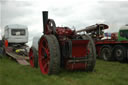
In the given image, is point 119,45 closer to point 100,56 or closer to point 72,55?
point 100,56

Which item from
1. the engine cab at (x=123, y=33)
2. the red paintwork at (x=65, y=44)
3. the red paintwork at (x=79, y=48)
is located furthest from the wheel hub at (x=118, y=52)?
the red paintwork at (x=79, y=48)

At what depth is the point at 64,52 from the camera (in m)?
6.22

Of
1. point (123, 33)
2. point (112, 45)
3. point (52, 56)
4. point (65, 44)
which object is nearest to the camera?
point (52, 56)

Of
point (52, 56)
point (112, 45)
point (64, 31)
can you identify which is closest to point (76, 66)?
point (52, 56)

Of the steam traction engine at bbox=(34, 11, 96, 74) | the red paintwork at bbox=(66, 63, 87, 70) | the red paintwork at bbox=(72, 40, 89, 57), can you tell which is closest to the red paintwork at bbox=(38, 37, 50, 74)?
the steam traction engine at bbox=(34, 11, 96, 74)

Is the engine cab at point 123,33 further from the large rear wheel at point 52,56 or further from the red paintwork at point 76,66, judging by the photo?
the large rear wheel at point 52,56

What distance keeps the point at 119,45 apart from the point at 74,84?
306 inches

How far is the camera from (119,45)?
11.9 metres

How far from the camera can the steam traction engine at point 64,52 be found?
592 centimetres

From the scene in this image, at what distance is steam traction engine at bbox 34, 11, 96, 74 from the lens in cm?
592

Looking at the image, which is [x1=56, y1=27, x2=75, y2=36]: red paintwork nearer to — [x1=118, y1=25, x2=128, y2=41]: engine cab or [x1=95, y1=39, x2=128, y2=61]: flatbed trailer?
[x1=95, y1=39, x2=128, y2=61]: flatbed trailer

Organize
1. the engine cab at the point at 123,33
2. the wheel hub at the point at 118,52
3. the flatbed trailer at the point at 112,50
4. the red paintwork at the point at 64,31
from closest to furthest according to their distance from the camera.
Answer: the red paintwork at the point at 64,31 < the flatbed trailer at the point at 112,50 < the wheel hub at the point at 118,52 < the engine cab at the point at 123,33

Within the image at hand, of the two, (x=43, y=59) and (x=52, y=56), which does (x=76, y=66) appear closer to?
(x=52, y=56)

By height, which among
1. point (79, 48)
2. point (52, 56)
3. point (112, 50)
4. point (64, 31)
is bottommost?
point (112, 50)
